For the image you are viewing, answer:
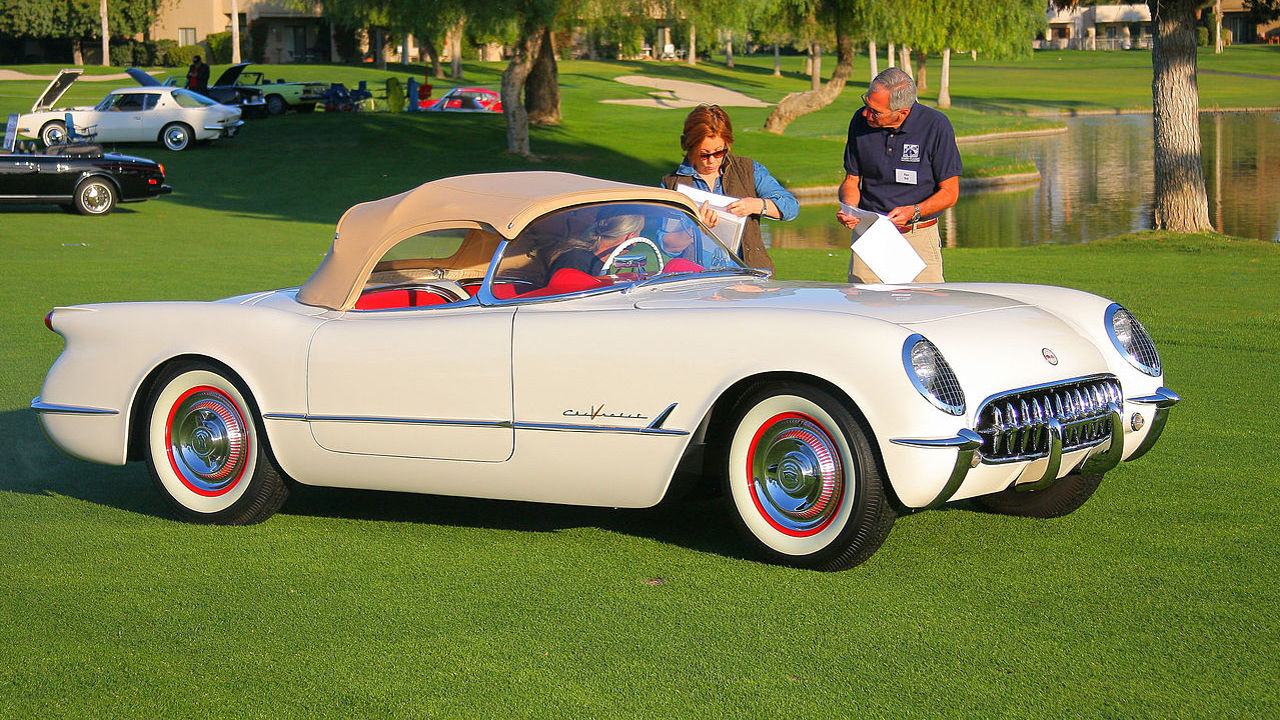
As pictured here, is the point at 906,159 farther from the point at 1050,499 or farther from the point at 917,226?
the point at 1050,499

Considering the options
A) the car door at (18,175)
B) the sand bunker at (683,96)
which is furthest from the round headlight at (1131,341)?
the sand bunker at (683,96)

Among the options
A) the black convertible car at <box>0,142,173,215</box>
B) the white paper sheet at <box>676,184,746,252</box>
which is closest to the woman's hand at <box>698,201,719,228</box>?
the white paper sheet at <box>676,184,746,252</box>

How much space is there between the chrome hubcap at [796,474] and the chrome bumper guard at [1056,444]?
12.5 inches

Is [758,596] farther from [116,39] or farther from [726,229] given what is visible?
[116,39]

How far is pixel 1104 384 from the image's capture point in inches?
198

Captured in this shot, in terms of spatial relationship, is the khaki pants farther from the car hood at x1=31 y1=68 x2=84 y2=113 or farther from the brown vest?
the car hood at x1=31 y1=68 x2=84 y2=113

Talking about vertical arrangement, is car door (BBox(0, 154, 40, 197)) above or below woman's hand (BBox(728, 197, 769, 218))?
above

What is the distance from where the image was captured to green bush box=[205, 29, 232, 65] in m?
73.4

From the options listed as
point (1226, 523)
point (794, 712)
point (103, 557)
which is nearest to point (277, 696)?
point (794, 712)

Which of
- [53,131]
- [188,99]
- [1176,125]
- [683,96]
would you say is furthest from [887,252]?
[683,96]

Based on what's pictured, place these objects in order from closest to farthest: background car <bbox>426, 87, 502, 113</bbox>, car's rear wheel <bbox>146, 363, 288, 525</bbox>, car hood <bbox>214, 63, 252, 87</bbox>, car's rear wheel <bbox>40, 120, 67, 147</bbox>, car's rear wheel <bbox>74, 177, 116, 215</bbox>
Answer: car's rear wheel <bbox>146, 363, 288, 525</bbox> → car's rear wheel <bbox>74, 177, 116, 215</bbox> → car's rear wheel <bbox>40, 120, 67, 147</bbox> → car hood <bbox>214, 63, 252, 87</bbox> → background car <bbox>426, 87, 502, 113</bbox>

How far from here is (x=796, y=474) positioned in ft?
15.6

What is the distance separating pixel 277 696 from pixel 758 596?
1605mm

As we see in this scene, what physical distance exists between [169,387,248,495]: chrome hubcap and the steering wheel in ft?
5.56
